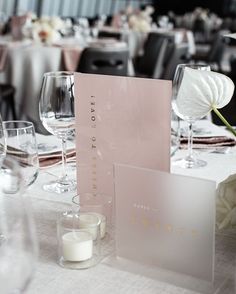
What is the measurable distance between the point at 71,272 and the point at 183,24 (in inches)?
514

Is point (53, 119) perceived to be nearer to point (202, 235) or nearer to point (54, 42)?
point (202, 235)

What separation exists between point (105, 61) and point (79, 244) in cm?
385

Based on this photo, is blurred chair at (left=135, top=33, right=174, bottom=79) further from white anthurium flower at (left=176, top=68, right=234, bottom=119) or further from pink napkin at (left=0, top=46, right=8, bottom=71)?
white anthurium flower at (left=176, top=68, right=234, bottom=119)

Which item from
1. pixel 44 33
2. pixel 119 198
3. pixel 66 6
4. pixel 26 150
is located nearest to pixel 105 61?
pixel 44 33

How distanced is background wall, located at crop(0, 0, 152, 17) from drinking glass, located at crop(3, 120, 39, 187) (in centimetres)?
1116

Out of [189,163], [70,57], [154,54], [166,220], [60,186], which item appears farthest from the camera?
[154,54]

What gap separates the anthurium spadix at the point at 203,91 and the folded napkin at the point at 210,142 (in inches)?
24.0

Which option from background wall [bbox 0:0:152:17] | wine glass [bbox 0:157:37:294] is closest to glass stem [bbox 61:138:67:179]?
wine glass [bbox 0:157:37:294]

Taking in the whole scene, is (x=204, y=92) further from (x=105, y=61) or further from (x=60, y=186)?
(x=105, y=61)

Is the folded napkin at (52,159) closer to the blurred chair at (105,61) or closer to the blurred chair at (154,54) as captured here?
the blurred chair at (105,61)

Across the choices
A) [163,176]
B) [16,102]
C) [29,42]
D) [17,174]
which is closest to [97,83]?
[163,176]

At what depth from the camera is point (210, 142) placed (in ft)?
5.27

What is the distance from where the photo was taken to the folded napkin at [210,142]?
1.59m

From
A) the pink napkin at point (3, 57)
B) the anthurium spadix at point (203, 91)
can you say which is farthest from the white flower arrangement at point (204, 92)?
the pink napkin at point (3, 57)
